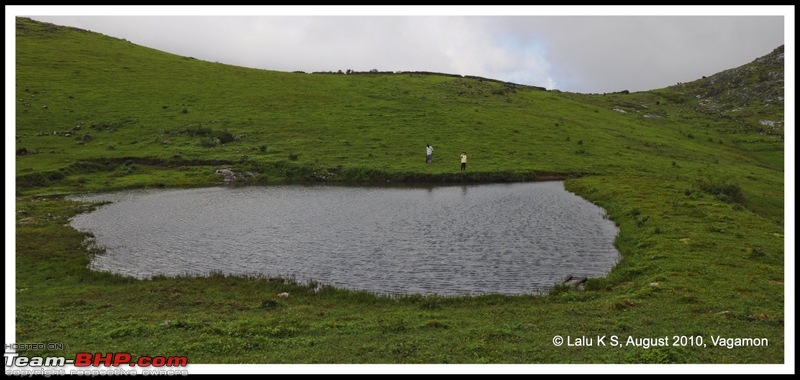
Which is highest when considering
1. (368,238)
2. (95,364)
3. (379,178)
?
(379,178)

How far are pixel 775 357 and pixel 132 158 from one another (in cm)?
7394

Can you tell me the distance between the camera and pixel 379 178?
208 feet

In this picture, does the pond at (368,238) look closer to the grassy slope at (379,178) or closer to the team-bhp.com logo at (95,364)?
the grassy slope at (379,178)

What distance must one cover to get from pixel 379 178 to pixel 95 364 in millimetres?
50025

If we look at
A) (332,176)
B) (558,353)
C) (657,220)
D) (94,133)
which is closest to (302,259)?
(558,353)

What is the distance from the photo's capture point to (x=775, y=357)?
14461 mm

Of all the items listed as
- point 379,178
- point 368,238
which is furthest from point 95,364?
point 379,178

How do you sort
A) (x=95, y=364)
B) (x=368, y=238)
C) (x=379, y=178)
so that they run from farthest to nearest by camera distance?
(x=379, y=178), (x=368, y=238), (x=95, y=364)

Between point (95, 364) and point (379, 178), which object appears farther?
point (379, 178)

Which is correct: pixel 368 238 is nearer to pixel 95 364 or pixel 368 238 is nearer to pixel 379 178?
pixel 95 364

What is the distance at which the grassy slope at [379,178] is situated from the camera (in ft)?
55.6

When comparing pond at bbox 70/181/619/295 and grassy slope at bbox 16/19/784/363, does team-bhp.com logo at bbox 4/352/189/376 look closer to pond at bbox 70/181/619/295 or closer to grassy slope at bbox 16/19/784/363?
grassy slope at bbox 16/19/784/363

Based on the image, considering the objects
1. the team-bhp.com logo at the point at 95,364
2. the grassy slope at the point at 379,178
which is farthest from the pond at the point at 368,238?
the team-bhp.com logo at the point at 95,364

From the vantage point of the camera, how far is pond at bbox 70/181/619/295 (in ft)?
87.4
